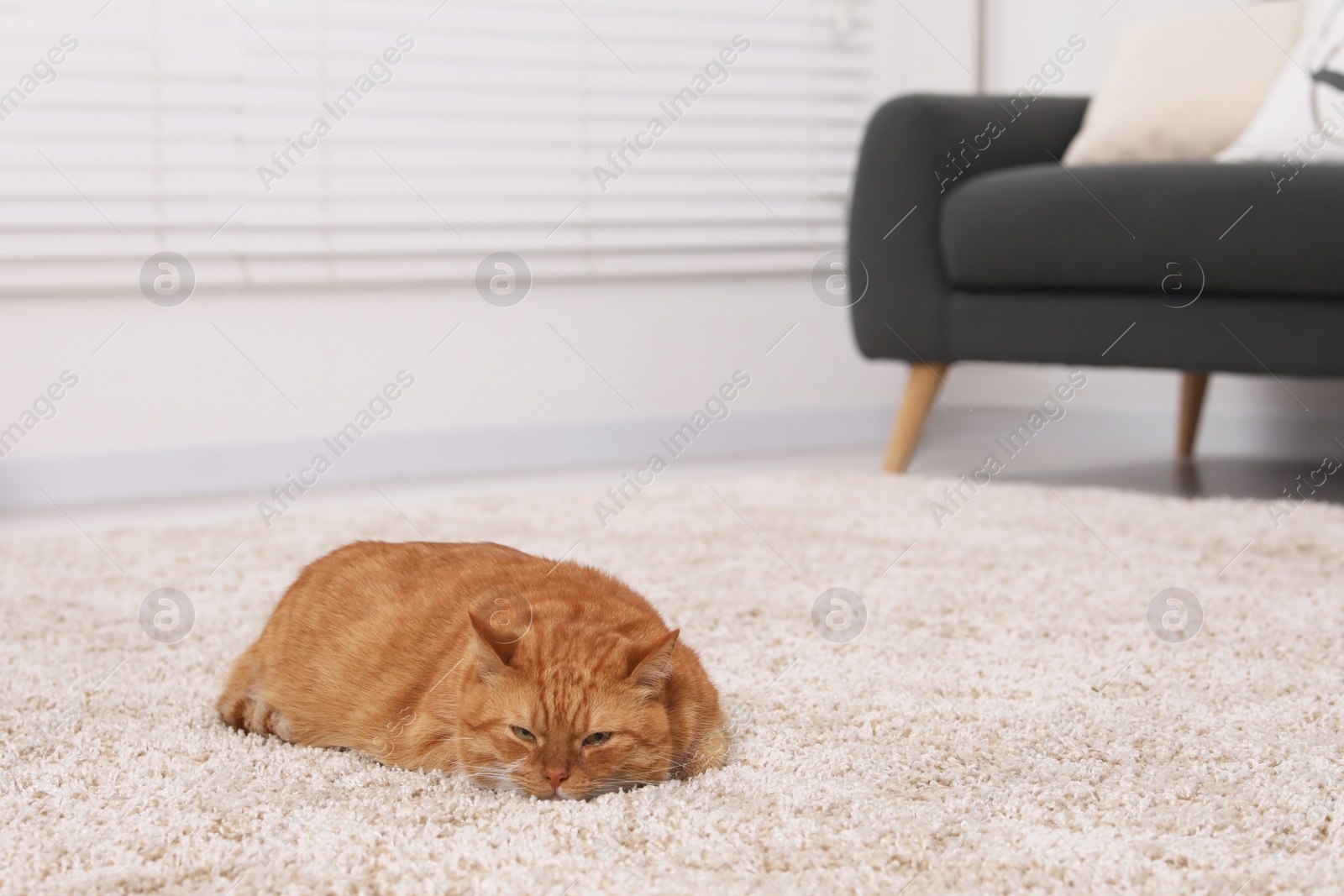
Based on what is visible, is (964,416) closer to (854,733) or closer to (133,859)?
(854,733)

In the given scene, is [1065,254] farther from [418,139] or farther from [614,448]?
[418,139]

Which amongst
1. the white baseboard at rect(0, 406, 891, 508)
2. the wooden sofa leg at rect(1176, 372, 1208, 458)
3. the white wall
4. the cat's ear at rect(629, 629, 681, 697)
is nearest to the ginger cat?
the cat's ear at rect(629, 629, 681, 697)

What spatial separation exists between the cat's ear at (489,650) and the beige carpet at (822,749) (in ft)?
0.31

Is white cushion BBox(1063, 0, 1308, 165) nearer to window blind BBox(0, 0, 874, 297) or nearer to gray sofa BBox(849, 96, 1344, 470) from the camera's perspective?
gray sofa BBox(849, 96, 1344, 470)

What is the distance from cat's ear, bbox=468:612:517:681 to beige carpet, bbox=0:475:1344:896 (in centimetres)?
9

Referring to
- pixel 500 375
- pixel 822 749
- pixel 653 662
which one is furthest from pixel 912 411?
pixel 653 662

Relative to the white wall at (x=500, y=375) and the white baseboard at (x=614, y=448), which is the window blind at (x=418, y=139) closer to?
the white wall at (x=500, y=375)

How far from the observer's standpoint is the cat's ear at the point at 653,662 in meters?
0.82

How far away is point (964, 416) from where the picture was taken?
11.7 feet

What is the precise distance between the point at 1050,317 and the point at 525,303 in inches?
52.3

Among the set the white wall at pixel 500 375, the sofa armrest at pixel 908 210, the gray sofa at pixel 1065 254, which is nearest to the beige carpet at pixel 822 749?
the gray sofa at pixel 1065 254

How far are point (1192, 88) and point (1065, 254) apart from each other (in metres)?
0.62

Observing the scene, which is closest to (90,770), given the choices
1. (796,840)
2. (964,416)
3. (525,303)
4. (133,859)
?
(133,859)

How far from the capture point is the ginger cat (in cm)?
83
